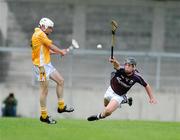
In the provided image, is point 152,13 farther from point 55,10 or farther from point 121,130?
point 121,130

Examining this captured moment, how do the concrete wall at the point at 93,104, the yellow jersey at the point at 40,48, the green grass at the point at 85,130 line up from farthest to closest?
the concrete wall at the point at 93,104, the yellow jersey at the point at 40,48, the green grass at the point at 85,130

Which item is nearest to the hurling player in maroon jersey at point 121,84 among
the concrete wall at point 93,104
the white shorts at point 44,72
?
the white shorts at point 44,72

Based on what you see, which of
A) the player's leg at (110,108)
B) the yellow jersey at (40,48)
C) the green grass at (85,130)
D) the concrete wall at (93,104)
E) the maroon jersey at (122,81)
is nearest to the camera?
the green grass at (85,130)

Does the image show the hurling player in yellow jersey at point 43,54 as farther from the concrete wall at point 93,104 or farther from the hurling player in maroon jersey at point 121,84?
the concrete wall at point 93,104

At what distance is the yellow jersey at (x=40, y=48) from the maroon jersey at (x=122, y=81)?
5.37ft

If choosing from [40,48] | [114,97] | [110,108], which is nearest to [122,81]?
[114,97]

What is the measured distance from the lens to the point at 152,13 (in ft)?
118

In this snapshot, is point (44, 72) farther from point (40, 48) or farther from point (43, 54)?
point (40, 48)

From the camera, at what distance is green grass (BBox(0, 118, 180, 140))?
18.2 metres

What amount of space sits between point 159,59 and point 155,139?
12.5 meters

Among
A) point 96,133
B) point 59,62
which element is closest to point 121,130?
point 96,133

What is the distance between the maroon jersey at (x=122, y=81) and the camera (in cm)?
1997

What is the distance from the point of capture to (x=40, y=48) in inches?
769

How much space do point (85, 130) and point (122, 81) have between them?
4.84 ft
